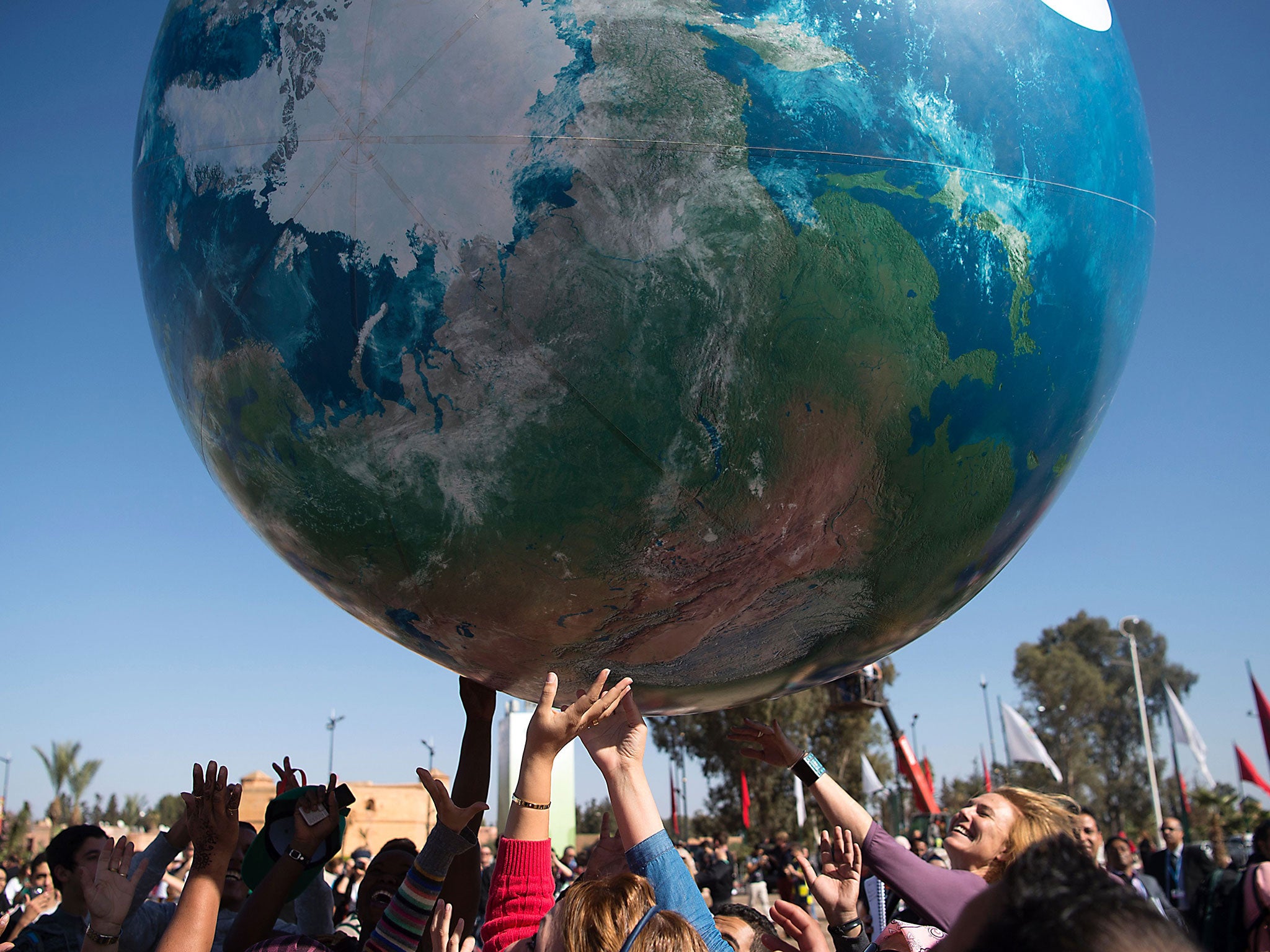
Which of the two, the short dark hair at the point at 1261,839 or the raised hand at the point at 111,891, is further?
the short dark hair at the point at 1261,839

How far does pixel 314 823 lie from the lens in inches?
113

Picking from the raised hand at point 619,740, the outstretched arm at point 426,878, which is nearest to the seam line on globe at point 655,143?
the raised hand at point 619,740

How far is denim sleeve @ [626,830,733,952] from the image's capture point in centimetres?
210

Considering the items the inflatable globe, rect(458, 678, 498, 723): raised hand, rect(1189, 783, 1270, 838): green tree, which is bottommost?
rect(1189, 783, 1270, 838): green tree

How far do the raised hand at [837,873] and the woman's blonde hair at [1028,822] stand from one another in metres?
0.36

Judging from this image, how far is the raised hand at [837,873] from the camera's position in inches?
108

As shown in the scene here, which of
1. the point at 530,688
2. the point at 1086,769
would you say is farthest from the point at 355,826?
the point at 530,688

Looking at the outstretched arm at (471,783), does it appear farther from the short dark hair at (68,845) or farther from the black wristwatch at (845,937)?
the short dark hair at (68,845)

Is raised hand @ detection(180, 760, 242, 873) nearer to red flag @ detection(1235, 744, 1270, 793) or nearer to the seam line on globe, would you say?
the seam line on globe

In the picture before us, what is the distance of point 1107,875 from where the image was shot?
1.03m

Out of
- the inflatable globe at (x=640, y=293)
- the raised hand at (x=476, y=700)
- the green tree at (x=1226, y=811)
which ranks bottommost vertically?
the green tree at (x=1226, y=811)

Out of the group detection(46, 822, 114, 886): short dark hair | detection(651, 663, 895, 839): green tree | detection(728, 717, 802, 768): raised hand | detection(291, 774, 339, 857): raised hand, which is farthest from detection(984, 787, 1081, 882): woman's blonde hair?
detection(651, 663, 895, 839): green tree

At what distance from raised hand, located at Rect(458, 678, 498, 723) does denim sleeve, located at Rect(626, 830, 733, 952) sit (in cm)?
135

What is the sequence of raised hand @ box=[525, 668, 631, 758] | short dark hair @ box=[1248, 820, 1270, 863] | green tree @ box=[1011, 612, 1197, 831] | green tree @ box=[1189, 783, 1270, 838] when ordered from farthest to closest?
green tree @ box=[1011, 612, 1197, 831], green tree @ box=[1189, 783, 1270, 838], short dark hair @ box=[1248, 820, 1270, 863], raised hand @ box=[525, 668, 631, 758]
